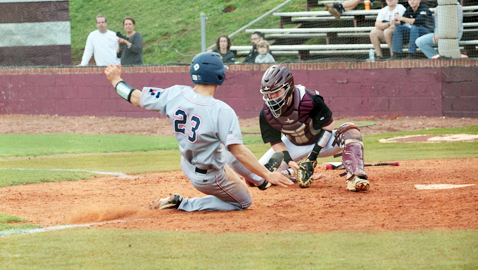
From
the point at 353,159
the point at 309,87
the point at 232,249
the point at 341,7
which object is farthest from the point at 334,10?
the point at 232,249

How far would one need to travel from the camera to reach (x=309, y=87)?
54.6 feet

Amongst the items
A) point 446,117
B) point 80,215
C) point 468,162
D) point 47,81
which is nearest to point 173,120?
point 80,215

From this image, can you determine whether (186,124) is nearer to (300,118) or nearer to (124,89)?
(124,89)

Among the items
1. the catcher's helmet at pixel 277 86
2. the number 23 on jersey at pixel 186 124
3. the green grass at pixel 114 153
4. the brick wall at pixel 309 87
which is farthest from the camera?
the brick wall at pixel 309 87

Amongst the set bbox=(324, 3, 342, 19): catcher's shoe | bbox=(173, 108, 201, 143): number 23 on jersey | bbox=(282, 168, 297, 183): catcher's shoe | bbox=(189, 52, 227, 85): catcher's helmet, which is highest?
bbox=(324, 3, 342, 19): catcher's shoe

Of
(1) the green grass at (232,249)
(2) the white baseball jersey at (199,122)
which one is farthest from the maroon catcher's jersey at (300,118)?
(1) the green grass at (232,249)

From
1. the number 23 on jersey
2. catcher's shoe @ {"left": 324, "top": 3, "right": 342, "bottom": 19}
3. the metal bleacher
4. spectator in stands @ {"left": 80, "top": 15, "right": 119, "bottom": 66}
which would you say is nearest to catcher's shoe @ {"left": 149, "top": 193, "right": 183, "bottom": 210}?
the number 23 on jersey

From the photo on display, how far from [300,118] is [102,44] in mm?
11587

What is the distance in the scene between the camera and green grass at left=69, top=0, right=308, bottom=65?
883 inches

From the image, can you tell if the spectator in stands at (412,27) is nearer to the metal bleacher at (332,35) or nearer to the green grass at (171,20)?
the metal bleacher at (332,35)

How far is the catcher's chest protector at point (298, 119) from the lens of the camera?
25.0 feet

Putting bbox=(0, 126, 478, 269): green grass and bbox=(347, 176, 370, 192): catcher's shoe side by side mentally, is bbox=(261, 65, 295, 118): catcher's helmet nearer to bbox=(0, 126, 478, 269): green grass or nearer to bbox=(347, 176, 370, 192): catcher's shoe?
bbox=(347, 176, 370, 192): catcher's shoe

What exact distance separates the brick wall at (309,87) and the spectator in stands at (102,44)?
1.46 ft

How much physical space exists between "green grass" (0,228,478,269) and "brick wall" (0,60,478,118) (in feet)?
36.2
